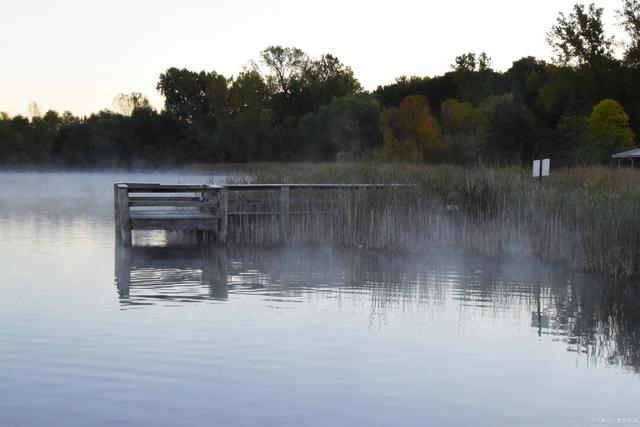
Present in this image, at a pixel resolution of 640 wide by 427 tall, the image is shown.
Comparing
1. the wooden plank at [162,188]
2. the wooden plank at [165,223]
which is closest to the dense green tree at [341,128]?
the wooden plank at [162,188]

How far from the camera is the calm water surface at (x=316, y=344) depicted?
6375 millimetres

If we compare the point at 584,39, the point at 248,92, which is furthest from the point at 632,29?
the point at 248,92

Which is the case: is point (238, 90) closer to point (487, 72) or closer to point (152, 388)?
point (487, 72)

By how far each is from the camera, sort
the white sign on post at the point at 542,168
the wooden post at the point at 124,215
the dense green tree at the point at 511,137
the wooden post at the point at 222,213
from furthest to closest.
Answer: the dense green tree at the point at 511,137, the wooden post at the point at 222,213, the wooden post at the point at 124,215, the white sign on post at the point at 542,168

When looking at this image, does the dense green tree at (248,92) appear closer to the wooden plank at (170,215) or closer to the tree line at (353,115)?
the tree line at (353,115)

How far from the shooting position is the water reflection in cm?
977

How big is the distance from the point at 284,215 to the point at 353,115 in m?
54.2

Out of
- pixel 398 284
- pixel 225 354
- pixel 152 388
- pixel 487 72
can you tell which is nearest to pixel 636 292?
pixel 398 284

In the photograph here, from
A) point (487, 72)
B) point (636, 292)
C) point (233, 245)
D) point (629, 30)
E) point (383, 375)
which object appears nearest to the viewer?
point (383, 375)

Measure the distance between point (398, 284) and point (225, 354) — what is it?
5.17m

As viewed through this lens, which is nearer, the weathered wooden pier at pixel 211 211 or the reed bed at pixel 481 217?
the reed bed at pixel 481 217

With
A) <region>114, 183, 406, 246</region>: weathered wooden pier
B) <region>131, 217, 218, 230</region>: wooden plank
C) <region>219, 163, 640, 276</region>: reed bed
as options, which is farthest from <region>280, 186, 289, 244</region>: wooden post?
<region>131, 217, 218, 230</region>: wooden plank

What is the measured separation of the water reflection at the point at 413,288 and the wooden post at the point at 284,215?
0.97 meters

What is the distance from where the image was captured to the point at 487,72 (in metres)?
81.5
